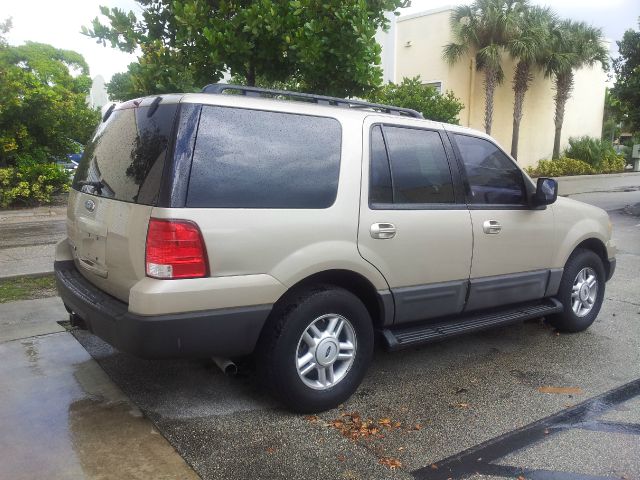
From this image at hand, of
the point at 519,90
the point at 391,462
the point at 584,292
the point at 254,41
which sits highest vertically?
the point at 519,90

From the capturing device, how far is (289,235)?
11.2ft

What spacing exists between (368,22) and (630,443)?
4200mm

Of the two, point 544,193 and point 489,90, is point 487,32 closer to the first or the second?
point 489,90

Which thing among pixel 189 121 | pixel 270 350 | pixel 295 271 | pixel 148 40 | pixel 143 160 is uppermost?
pixel 148 40

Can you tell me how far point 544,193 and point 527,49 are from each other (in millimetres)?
21947

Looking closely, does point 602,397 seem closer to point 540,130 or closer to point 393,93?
point 393,93

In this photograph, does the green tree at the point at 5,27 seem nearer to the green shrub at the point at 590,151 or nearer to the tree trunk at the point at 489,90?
the tree trunk at the point at 489,90

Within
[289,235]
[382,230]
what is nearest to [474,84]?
[382,230]

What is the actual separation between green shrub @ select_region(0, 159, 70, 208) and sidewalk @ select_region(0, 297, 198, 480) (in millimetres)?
10547

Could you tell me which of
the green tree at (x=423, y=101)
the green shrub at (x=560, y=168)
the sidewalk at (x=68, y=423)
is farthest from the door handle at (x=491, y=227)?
the green shrub at (x=560, y=168)

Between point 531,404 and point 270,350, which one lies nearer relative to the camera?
point 270,350

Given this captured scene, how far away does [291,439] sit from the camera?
11.0ft

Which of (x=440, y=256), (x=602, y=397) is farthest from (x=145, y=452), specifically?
(x=602, y=397)

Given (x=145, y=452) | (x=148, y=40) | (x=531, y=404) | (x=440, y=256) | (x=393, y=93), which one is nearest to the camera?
(x=145, y=452)
